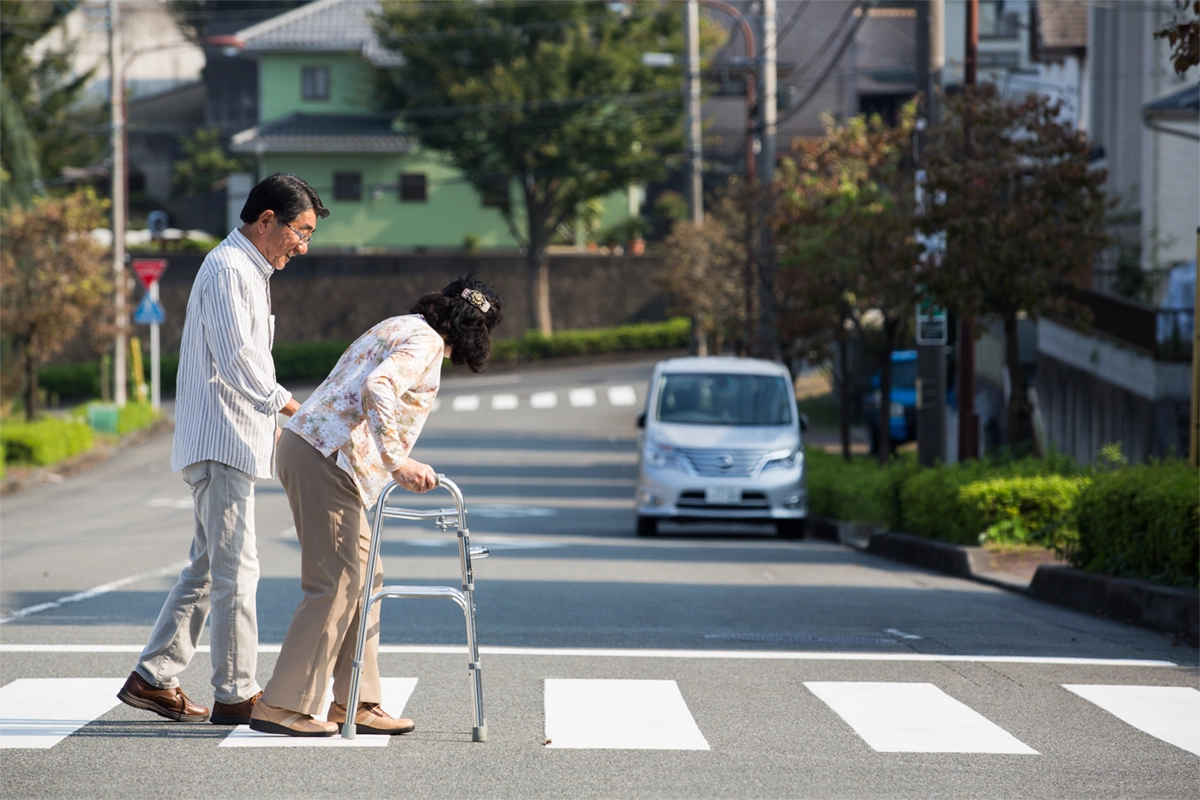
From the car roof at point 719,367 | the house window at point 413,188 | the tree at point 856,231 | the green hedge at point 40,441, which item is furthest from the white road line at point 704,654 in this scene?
the house window at point 413,188

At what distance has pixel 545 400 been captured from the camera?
41031 millimetres

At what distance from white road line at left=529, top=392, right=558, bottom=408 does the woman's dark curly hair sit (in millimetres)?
33850

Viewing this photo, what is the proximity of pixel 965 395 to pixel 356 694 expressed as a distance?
12.3 m

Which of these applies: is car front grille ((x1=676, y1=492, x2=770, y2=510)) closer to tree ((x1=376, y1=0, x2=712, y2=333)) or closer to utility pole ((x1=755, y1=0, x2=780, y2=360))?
utility pole ((x1=755, y1=0, x2=780, y2=360))

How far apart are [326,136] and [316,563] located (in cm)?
4946

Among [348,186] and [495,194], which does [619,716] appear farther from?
[348,186]

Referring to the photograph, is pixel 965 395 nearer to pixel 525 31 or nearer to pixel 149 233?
pixel 525 31

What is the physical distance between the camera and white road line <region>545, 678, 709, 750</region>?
5.88 meters

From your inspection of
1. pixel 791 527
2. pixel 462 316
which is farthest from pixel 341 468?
pixel 791 527

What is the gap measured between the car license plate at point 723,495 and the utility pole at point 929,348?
6.84 feet

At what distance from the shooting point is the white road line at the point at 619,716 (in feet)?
19.3

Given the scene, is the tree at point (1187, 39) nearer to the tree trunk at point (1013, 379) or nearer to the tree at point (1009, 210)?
the tree at point (1009, 210)

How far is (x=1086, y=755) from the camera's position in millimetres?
5859

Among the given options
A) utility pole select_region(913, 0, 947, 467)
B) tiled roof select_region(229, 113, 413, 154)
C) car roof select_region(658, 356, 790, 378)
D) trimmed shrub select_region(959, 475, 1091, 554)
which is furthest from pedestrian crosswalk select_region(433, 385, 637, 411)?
trimmed shrub select_region(959, 475, 1091, 554)
